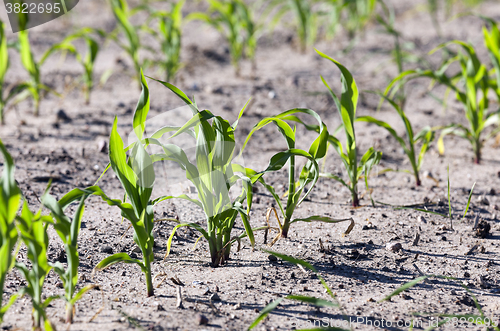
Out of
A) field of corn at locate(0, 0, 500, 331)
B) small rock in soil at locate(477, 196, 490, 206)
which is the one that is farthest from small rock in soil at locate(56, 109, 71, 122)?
small rock in soil at locate(477, 196, 490, 206)

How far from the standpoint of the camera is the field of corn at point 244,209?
5.05 feet

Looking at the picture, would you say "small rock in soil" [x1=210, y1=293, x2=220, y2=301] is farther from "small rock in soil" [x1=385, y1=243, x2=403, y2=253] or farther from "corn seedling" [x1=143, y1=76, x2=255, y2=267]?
"small rock in soil" [x1=385, y1=243, x2=403, y2=253]

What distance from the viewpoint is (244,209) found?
2.35 m

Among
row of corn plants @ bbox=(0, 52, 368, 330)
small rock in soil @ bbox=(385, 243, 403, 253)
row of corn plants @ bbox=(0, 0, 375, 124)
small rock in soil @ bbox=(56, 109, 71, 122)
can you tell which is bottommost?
small rock in soil @ bbox=(385, 243, 403, 253)

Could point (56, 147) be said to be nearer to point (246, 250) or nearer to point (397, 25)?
point (246, 250)

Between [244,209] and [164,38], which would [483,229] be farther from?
[164,38]

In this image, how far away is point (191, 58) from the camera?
15.6 ft

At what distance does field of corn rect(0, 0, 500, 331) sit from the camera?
1.54m

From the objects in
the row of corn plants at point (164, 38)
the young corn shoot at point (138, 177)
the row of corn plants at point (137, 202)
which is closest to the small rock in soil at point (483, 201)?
the row of corn plants at point (137, 202)

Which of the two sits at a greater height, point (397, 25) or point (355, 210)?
point (397, 25)

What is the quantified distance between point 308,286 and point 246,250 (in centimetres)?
34

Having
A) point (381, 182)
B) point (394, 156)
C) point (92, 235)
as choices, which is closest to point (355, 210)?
point (381, 182)

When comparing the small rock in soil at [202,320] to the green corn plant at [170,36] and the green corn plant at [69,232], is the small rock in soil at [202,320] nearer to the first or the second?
the green corn plant at [69,232]

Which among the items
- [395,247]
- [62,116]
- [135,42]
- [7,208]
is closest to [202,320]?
[7,208]
